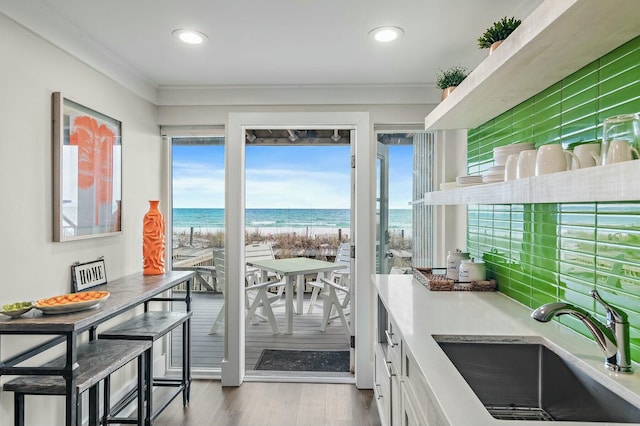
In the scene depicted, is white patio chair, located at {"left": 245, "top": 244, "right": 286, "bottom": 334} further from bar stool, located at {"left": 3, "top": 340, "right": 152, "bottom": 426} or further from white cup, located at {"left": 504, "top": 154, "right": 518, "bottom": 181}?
white cup, located at {"left": 504, "top": 154, "right": 518, "bottom": 181}

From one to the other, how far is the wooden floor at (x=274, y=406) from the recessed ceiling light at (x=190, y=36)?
2.40 meters

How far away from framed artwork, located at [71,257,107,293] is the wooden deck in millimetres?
1095

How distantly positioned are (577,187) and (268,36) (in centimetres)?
177

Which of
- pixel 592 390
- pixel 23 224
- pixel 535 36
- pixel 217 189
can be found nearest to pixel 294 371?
pixel 217 189

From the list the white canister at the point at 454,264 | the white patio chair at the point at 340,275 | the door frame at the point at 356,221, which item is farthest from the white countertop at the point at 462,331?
the white patio chair at the point at 340,275

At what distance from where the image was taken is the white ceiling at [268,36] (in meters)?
1.82

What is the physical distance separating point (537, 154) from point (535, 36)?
373mm

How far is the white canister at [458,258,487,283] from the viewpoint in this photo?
88.8 inches

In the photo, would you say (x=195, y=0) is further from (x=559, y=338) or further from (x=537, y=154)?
(x=559, y=338)

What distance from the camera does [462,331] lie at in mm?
1494

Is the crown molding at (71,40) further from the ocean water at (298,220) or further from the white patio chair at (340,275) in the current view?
the white patio chair at (340,275)

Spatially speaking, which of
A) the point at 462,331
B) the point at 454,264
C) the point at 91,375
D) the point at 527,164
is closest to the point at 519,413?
the point at 462,331

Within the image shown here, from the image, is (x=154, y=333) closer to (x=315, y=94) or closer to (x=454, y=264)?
(x=454, y=264)

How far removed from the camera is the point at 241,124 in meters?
3.04
